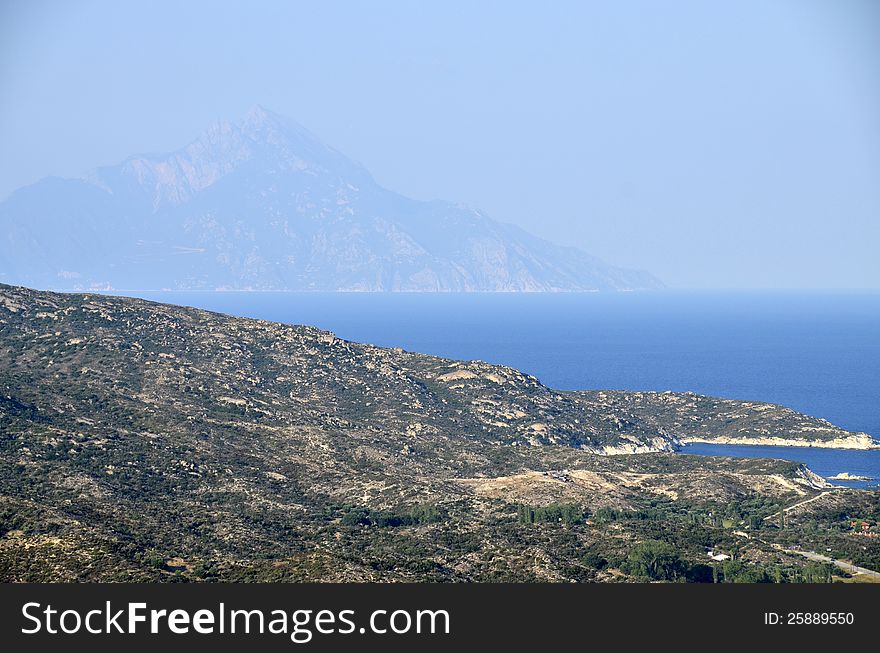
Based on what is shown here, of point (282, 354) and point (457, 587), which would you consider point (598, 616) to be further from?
point (282, 354)

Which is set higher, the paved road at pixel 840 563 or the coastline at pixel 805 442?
the coastline at pixel 805 442

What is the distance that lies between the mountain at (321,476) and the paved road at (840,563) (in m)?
1.83

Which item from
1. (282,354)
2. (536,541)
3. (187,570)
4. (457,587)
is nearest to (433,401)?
(282,354)

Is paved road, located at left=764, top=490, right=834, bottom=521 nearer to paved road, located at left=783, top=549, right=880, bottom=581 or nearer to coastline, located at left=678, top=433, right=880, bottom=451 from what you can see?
paved road, located at left=783, top=549, right=880, bottom=581

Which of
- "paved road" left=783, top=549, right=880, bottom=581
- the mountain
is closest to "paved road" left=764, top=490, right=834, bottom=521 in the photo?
the mountain

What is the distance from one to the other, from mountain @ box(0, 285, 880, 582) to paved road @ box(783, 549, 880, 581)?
72.1 inches

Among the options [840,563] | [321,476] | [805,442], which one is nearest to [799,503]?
[840,563]

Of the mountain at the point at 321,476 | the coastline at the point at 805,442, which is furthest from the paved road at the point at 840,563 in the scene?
the coastline at the point at 805,442

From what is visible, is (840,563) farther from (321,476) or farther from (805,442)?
(805,442)

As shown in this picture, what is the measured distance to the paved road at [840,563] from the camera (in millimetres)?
93812

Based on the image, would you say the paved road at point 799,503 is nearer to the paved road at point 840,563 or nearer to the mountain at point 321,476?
the mountain at point 321,476

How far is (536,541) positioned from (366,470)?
43.9 meters

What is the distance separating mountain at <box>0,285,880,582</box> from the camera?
3597 inches

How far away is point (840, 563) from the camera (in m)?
98.6
